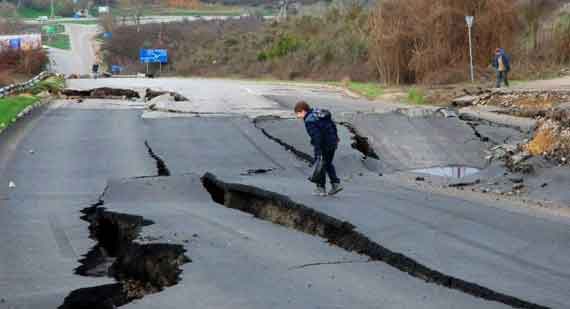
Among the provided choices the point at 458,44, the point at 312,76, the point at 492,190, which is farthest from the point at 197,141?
the point at 312,76

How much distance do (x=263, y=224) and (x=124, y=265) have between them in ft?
8.35

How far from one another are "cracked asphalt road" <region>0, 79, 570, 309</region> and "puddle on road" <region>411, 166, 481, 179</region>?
40 centimetres

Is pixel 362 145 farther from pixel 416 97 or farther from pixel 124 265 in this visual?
pixel 416 97

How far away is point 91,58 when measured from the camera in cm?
9938

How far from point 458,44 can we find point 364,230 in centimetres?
2840

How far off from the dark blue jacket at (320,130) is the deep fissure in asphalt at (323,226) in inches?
35.5

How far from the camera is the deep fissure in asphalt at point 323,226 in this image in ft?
30.6

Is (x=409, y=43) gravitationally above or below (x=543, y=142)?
above

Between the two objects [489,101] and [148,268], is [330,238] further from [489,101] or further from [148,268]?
[489,101]

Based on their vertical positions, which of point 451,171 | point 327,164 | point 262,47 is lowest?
point 451,171

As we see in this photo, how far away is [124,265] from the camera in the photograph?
11.0 meters

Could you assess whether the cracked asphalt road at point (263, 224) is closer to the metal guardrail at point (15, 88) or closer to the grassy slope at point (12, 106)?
the grassy slope at point (12, 106)

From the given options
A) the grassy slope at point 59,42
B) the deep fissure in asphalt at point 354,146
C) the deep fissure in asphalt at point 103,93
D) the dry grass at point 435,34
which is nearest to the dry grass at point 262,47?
the dry grass at point 435,34

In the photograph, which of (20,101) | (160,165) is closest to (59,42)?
(20,101)
